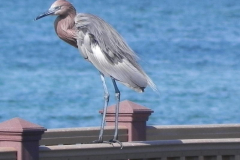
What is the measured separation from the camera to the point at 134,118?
22.8ft

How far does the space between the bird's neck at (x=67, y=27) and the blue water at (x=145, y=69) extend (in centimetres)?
438

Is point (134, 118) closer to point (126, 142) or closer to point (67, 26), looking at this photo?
point (126, 142)

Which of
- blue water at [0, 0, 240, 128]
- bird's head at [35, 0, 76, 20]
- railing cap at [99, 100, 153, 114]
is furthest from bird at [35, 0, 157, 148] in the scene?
blue water at [0, 0, 240, 128]

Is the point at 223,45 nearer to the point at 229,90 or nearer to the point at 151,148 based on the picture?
the point at 229,90

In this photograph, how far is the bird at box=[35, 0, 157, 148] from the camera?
658cm

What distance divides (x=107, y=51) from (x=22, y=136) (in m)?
1.45

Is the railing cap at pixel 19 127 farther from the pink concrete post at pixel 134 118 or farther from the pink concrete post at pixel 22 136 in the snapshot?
the pink concrete post at pixel 134 118

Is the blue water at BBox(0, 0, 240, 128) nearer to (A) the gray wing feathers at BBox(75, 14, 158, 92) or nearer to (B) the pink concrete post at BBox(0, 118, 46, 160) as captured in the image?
(A) the gray wing feathers at BBox(75, 14, 158, 92)

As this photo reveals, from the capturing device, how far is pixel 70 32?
22.1 ft

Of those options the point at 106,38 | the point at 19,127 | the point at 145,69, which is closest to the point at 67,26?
the point at 106,38

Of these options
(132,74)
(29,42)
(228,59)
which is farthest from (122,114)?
(29,42)

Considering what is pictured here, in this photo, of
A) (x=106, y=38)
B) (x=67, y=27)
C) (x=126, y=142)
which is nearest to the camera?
(x=126, y=142)

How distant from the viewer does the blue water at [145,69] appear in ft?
80.8

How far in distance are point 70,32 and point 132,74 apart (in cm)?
60
